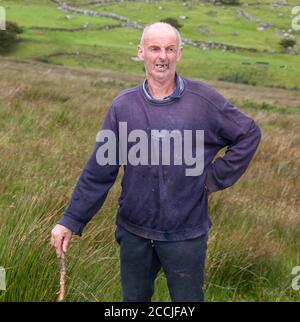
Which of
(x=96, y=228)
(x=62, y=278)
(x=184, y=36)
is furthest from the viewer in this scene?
(x=184, y=36)

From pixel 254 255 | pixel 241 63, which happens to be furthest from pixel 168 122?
pixel 241 63

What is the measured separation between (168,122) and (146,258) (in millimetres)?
785

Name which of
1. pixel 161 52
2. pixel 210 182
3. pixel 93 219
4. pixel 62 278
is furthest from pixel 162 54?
pixel 93 219

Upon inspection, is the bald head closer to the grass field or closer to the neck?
the neck

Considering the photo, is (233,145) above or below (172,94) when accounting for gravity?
below

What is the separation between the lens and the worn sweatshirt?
2.84 meters

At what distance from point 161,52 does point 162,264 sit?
118cm

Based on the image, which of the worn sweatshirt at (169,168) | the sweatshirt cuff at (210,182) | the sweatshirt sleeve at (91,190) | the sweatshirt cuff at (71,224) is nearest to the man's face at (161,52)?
the worn sweatshirt at (169,168)

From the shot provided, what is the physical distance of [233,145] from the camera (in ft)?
9.83

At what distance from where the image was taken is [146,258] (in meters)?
2.99

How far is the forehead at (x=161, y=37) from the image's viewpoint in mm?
2795

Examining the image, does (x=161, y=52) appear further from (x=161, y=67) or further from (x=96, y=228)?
(x=96, y=228)

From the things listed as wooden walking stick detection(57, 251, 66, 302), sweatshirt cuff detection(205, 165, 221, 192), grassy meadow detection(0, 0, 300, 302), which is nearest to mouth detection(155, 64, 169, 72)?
sweatshirt cuff detection(205, 165, 221, 192)
